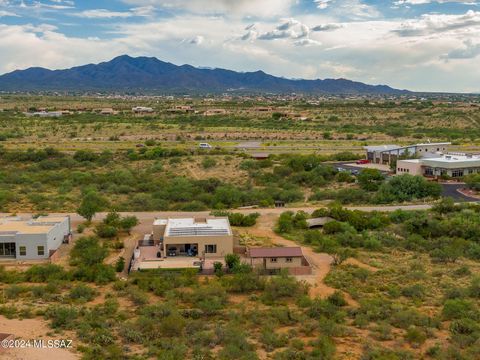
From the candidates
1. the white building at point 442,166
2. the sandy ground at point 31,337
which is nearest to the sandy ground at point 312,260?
the sandy ground at point 31,337

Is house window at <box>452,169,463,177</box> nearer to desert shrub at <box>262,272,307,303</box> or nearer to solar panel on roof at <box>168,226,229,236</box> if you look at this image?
solar panel on roof at <box>168,226,229,236</box>

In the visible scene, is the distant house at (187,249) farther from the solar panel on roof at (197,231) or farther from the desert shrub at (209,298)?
the desert shrub at (209,298)

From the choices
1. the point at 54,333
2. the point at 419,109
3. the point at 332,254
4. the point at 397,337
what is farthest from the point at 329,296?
the point at 419,109

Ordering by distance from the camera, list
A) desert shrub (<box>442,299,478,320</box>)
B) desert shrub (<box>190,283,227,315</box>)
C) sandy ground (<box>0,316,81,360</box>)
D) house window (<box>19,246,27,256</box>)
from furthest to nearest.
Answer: house window (<box>19,246,27,256</box>) → desert shrub (<box>190,283,227,315</box>) → desert shrub (<box>442,299,478,320</box>) → sandy ground (<box>0,316,81,360</box>)

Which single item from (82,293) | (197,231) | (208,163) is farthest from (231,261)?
(208,163)

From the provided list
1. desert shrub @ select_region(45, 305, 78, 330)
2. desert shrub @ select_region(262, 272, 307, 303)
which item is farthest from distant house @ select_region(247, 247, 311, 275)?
desert shrub @ select_region(45, 305, 78, 330)

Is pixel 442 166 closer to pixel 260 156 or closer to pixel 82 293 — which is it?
pixel 260 156
